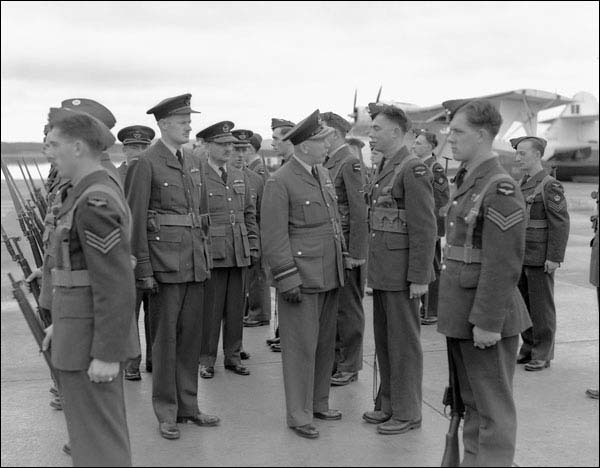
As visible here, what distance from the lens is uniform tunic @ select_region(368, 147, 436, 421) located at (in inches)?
165

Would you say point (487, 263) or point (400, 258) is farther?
point (400, 258)

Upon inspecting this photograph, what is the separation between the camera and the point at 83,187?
2.90 metres

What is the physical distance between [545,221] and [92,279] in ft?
13.0

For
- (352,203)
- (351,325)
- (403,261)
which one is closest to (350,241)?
(352,203)

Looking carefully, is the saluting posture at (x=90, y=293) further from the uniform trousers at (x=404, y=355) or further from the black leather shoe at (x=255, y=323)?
the black leather shoe at (x=255, y=323)

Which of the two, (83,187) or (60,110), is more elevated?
(60,110)

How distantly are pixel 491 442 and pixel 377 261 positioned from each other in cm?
137

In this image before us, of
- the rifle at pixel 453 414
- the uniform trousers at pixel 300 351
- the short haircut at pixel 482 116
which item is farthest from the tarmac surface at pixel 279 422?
the short haircut at pixel 482 116

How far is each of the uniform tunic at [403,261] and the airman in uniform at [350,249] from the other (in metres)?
0.68

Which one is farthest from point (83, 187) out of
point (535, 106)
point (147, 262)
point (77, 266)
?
point (535, 106)

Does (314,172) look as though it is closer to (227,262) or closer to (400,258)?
(400,258)

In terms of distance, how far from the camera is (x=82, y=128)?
2.88 m

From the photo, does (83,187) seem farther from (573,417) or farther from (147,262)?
(573,417)

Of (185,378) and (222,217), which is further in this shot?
(222,217)
